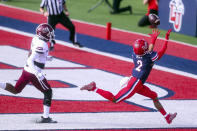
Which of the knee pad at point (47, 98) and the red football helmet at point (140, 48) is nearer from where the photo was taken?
the knee pad at point (47, 98)

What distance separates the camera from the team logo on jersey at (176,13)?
65.3ft

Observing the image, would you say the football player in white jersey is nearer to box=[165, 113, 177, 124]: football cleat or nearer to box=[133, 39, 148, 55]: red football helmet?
box=[133, 39, 148, 55]: red football helmet

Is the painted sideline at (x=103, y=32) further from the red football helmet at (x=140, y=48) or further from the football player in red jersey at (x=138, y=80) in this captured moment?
the red football helmet at (x=140, y=48)

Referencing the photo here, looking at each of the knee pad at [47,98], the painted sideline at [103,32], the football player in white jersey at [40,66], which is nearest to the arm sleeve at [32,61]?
the football player in white jersey at [40,66]

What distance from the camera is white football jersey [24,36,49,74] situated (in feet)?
31.4

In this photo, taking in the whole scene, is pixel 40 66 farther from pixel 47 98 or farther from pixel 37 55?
pixel 47 98

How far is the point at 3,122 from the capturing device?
9.55 metres

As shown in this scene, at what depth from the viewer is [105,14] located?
24.3 meters

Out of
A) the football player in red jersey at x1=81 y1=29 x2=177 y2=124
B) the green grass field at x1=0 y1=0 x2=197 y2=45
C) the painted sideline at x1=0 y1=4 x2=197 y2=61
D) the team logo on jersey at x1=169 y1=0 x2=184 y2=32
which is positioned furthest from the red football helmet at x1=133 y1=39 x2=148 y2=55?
the team logo on jersey at x1=169 y1=0 x2=184 y2=32

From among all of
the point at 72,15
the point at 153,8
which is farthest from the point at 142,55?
the point at 72,15

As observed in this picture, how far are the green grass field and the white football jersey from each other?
9952 millimetres

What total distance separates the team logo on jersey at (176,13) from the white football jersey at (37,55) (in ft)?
35.7

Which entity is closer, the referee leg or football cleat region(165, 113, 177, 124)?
football cleat region(165, 113, 177, 124)

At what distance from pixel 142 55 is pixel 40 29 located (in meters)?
1.72
